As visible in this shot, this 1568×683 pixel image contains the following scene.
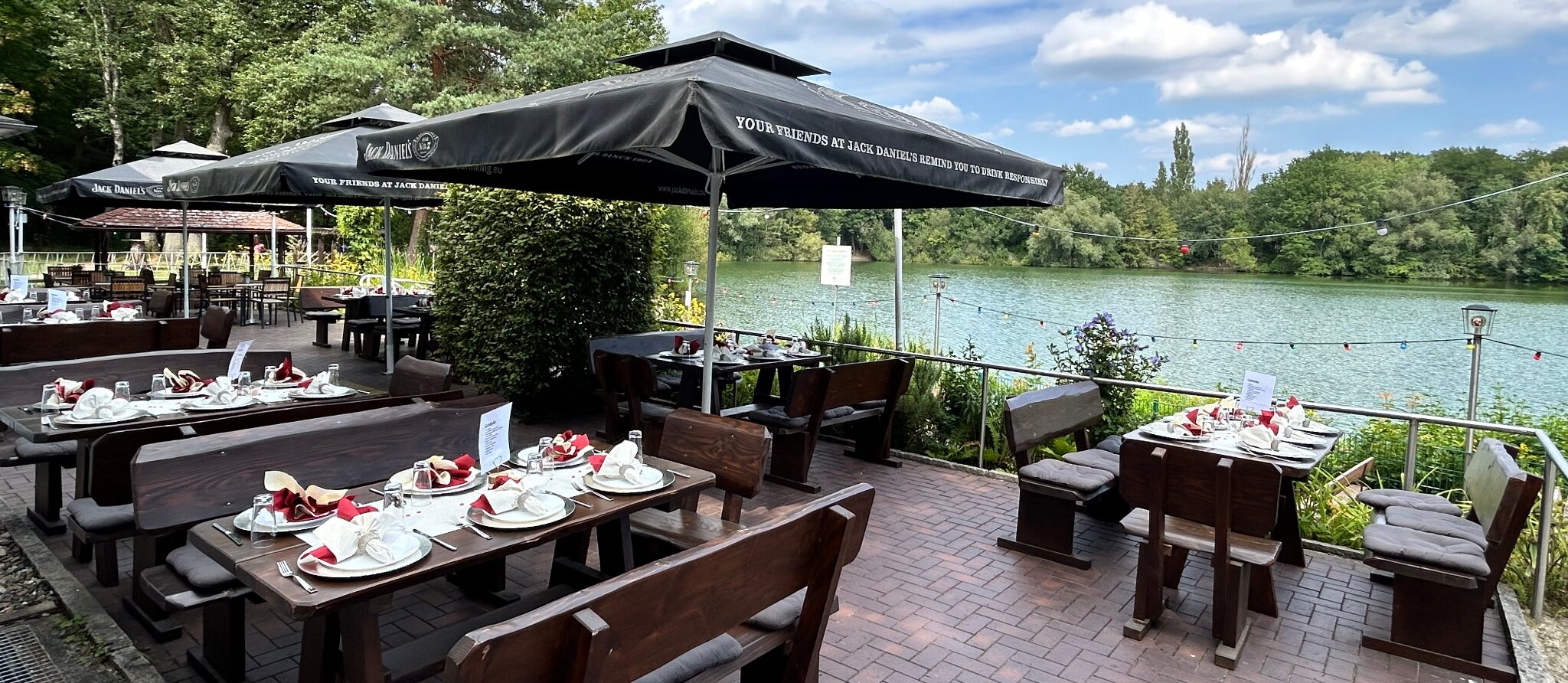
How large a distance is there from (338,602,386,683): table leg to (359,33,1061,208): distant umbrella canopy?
5.82ft

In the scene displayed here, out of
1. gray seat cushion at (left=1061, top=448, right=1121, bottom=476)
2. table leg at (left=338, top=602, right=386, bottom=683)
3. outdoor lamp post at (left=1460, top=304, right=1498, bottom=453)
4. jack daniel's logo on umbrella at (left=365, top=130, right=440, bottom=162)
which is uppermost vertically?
jack daniel's logo on umbrella at (left=365, top=130, right=440, bottom=162)

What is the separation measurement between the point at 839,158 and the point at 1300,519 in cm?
384

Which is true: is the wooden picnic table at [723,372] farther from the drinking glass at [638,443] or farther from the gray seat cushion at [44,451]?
the gray seat cushion at [44,451]

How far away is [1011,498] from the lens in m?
5.76

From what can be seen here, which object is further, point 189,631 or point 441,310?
point 441,310

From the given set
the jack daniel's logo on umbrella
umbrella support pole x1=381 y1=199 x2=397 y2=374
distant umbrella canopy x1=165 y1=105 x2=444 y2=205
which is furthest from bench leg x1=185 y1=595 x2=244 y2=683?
umbrella support pole x1=381 y1=199 x2=397 y2=374

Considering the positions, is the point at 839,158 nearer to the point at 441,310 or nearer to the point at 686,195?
the point at 686,195

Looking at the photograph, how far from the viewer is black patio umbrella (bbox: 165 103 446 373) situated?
6398 millimetres

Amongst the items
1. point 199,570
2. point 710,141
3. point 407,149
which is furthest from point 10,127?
point 710,141

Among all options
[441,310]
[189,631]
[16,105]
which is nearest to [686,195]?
[441,310]

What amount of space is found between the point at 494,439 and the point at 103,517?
1.84 m

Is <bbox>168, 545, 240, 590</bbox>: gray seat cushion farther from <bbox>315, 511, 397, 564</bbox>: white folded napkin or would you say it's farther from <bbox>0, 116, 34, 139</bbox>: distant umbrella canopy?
<bbox>0, 116, 34, 139</bbox>: distant umbrella canopy

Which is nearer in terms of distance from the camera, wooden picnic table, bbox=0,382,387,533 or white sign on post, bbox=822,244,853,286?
wooden picnic table, bbox=0,382,387,533

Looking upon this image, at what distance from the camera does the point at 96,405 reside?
3949 mm
